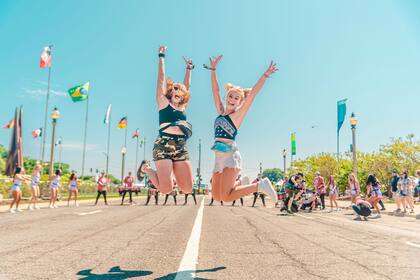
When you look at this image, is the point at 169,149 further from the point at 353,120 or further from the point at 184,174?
the point at 353,120

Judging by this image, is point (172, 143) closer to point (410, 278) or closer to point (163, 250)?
point (163, 250)

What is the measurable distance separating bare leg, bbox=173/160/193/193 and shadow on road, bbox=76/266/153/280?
1.43 metres

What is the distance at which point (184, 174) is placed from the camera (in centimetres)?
565

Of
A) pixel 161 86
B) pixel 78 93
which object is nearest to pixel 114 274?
pixel 161 86

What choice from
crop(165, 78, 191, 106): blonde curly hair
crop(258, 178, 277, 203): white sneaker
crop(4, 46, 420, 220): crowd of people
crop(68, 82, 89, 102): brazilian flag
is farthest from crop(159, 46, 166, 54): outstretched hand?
crop(68, 82, 89, 102): brazilian flag

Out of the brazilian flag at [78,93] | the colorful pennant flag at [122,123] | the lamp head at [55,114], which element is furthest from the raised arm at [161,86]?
the brazilian flag at [78,93]

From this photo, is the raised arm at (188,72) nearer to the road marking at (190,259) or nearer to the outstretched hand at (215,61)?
the outstretched hand at (215,61)

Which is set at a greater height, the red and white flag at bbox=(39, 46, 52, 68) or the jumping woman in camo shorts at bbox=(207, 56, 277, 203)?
the red and white flag at bbox=(39, 46, 52, 68)

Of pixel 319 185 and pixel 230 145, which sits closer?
pixel 230 145

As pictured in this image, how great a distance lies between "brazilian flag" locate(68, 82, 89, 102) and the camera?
1334 inches

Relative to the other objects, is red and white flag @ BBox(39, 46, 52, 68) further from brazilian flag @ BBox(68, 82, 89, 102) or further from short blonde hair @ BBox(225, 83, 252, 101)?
short blonde hair @ BBox(225, 83, 252, 101)

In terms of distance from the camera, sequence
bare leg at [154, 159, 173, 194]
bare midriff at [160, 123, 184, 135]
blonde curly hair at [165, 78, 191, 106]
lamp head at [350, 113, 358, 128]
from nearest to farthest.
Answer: bare leg at [154, 159, 173, 194] → bare midriff at [160, 123, 184, 135] → blonde curly hair at [165, 78, 191, 106] → lamp head at [350, 113, 358, 128]

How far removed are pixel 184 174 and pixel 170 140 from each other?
56 centimetres

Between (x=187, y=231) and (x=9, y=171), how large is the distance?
7359cm
